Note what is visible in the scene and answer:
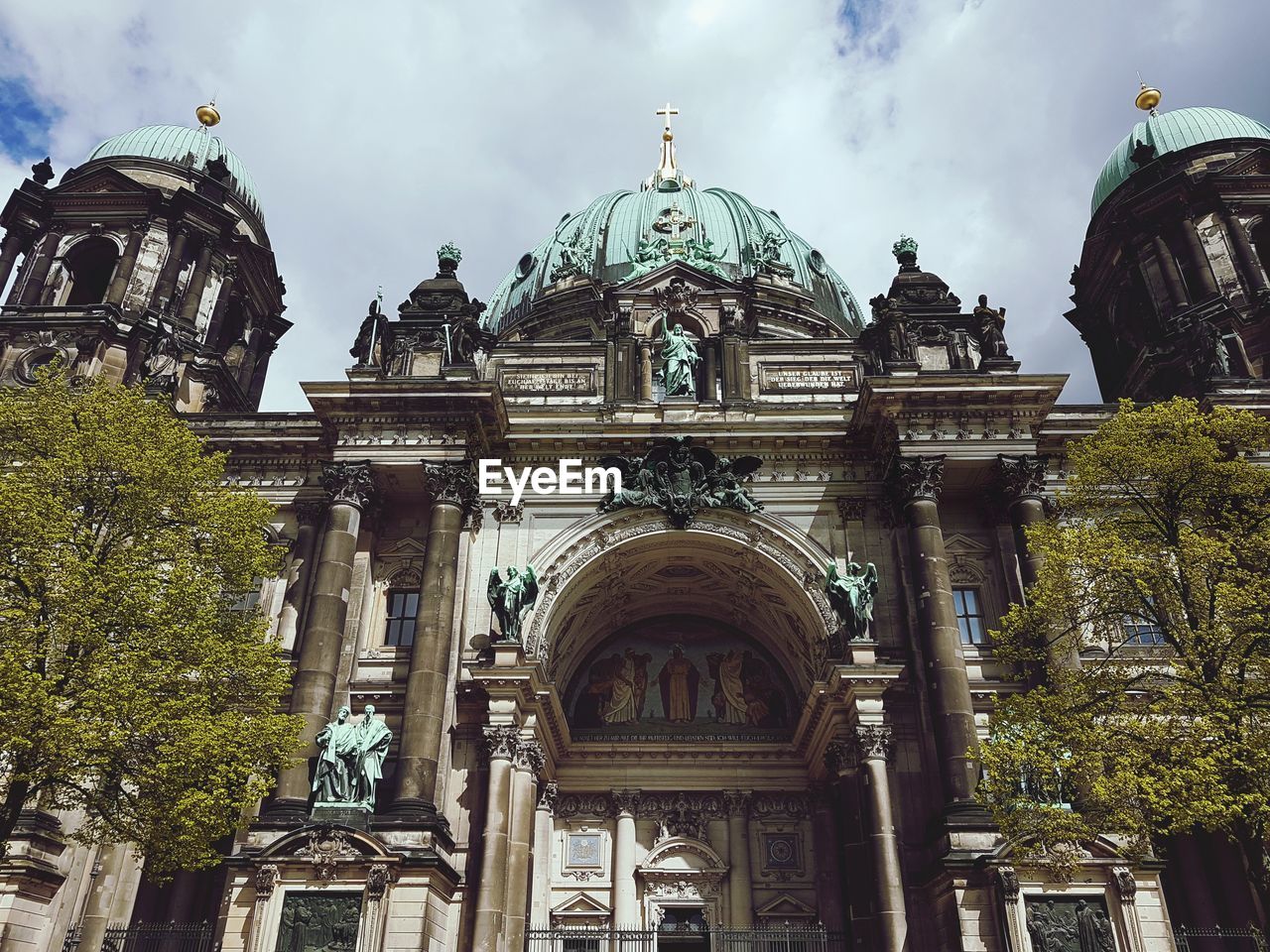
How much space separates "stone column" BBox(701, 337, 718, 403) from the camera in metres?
27.0

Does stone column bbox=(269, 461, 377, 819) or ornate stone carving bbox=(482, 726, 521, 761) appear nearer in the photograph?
stone column bbox=(269, 461, 377, 819)

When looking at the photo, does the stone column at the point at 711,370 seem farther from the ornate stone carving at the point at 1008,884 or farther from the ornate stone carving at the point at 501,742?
the ornate stone carving at the point at 1008,884

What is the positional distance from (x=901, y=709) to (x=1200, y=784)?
333 inches

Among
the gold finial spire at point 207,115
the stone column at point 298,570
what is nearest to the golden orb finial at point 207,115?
the gold finial spire at point 207,115

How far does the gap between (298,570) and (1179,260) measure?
1114 inches

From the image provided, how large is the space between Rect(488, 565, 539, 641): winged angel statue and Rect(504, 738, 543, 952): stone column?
255cm

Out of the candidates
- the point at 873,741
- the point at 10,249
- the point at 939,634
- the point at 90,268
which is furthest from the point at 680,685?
the point at 10,249

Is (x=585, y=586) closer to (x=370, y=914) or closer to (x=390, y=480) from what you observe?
(x=390, y=480)

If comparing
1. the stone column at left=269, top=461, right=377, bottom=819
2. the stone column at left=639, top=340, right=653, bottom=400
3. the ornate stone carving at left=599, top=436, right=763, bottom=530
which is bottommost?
the stone column at left=269, top=461, right=377, bottom=819

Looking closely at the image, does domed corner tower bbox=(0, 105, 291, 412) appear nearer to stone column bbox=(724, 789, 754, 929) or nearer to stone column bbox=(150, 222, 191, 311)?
stone column bbox=(150, 222, 191, 311)

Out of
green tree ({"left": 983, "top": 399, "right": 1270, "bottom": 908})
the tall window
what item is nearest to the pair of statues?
green tree ({"left": 983, "top": 399, "right": 1270, "bottom": 908})

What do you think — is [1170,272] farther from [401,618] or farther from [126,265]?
[126,265]

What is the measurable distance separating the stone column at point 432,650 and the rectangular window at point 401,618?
1713mm

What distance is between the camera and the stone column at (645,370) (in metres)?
26.8
